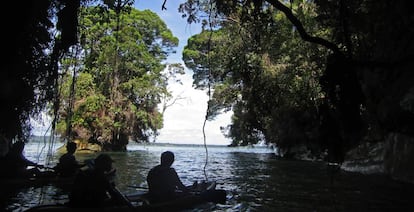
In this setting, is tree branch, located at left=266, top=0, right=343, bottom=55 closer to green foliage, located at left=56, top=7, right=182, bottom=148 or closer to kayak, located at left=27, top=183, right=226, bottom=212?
kayak, located at left=27, top=183, right=226, bottom=212

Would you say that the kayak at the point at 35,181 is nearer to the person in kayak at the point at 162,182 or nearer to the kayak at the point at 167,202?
the kayak at the point at 167,202

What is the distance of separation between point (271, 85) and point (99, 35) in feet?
63.5

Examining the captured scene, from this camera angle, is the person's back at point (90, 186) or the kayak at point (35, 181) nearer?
the person's back at point (90, 186)

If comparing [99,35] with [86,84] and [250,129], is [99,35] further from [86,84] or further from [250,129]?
[250,129]

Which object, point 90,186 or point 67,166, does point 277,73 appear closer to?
point 67,166

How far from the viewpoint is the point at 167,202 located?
8.87 m

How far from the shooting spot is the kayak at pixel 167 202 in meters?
7.13

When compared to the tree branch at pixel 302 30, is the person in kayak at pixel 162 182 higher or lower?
lower

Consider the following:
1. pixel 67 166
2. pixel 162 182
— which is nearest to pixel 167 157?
pixel 162 182

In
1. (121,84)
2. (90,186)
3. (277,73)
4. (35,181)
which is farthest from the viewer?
(121,84)

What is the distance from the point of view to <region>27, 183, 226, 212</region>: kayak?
7.13 m

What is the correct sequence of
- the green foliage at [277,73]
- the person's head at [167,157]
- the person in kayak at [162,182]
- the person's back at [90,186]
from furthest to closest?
the green foliage at [277,73] → the person in kayak at [162,182] → the person's head at [167,157] → the person's back at [90,186]

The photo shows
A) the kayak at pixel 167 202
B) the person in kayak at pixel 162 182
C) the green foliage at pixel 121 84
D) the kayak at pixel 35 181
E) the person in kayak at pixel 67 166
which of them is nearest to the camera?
the kayak at pixel 167 202

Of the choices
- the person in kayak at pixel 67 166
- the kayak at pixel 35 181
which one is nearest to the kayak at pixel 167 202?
the kayak at pixel 35 181
